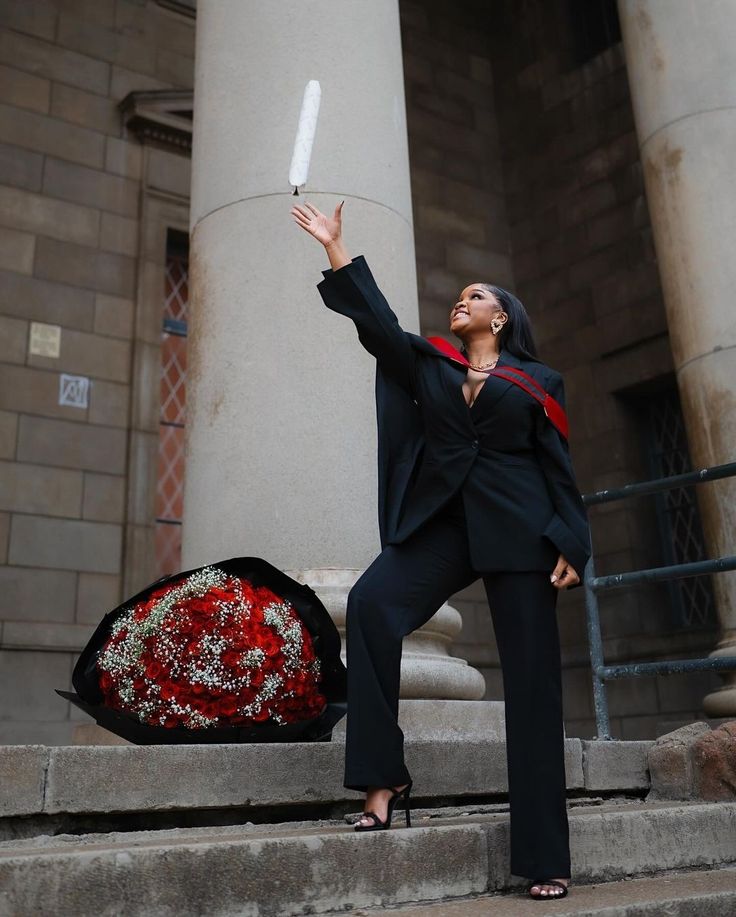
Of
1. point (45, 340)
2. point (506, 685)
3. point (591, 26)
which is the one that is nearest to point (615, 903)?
point (506, 685)

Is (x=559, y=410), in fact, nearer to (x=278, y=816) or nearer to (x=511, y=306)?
(x=511, y=306)

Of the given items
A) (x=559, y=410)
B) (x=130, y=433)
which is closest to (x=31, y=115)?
(x=130, y=433)

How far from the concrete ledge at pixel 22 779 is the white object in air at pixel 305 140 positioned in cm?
196

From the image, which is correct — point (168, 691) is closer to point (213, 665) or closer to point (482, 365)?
point (213, 665)

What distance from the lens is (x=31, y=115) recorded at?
1022 centimetres

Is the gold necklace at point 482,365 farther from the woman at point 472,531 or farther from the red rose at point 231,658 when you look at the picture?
the red rose at point 231,658

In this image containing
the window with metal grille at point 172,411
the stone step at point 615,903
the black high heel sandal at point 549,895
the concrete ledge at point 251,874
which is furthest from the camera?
the window with metal grille at point 172,411

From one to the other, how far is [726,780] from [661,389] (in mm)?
7608

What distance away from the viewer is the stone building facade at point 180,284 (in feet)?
31.2

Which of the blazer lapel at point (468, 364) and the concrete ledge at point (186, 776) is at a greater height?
the blazer lapel at point (468, 364)

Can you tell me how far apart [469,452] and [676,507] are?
8.56 meters

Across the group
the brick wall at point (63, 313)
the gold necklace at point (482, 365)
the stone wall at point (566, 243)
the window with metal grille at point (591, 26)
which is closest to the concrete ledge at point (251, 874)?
the gold necklace at point (482, 365)

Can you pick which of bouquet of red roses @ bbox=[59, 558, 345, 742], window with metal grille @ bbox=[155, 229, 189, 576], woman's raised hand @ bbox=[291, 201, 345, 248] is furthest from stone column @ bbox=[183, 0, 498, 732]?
window with metal grille @ bbox=[155, 229, 189, 576]

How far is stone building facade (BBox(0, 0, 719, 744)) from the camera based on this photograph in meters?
9.52
